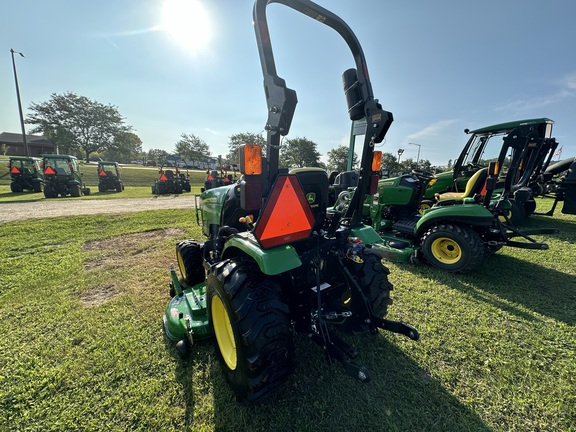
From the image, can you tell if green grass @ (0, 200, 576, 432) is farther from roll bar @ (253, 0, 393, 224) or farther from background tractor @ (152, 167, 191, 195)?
background tractor @ (152, 167, 191, 195)

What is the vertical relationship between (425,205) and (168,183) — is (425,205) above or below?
above

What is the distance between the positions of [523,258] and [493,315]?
2.70m

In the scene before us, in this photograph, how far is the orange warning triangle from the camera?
1697 millimetres

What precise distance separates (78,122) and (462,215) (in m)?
54.1

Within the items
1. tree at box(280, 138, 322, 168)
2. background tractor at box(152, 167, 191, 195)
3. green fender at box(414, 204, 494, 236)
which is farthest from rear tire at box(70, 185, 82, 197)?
tree at box(280, 138, 322, 168)

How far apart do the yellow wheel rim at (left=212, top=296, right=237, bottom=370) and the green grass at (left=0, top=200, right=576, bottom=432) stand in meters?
0.18

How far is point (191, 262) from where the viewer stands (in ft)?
10.8

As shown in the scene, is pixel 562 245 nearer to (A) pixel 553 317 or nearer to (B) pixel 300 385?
(A) pixel 553 317

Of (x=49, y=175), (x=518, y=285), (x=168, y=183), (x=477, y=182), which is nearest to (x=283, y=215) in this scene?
(x=518, y=285)

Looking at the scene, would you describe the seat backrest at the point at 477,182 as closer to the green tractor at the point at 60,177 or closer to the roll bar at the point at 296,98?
the roll bar at the point at 296,98

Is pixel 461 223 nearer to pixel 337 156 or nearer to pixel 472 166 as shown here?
pixel 472 166

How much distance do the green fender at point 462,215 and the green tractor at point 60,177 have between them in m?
16.4

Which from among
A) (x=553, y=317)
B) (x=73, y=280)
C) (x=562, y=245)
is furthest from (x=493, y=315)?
(x=73, y=280)

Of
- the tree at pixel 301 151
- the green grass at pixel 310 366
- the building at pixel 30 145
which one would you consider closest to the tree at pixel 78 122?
the building at pixel 30 145
